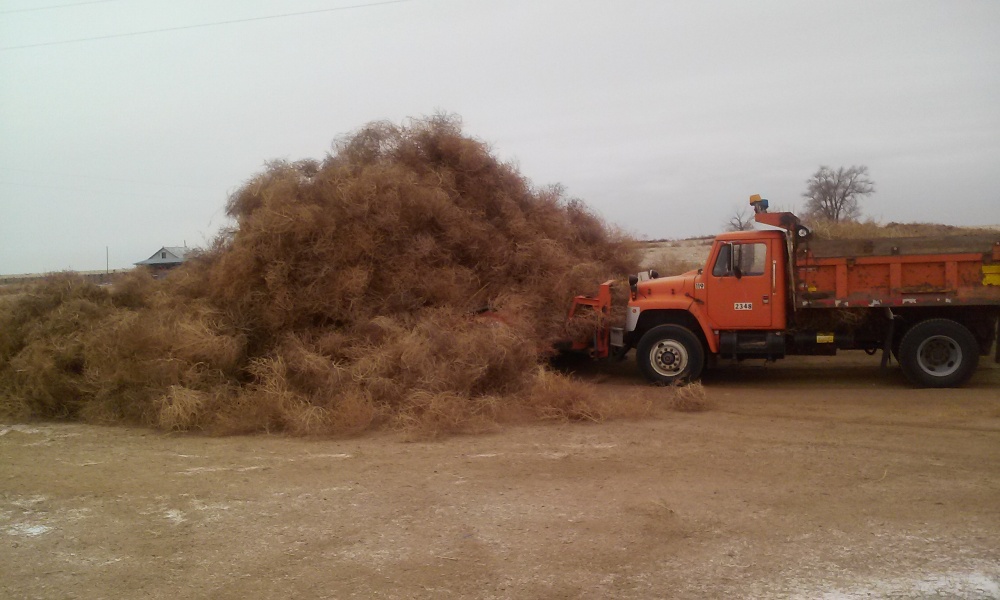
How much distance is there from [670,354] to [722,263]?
166 cm

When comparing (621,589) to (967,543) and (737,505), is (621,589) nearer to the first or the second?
(737,505)

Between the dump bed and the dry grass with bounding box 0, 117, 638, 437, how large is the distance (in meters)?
4.00

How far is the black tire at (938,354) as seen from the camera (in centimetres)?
1071

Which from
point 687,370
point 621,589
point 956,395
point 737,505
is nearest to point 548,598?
point 621,589

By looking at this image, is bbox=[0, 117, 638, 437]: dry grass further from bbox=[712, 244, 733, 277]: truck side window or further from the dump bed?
the dump bed

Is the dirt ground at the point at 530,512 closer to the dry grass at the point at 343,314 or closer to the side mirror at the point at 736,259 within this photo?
the dry grass at the point at 343,314

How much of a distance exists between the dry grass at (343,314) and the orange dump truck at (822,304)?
1983 mm

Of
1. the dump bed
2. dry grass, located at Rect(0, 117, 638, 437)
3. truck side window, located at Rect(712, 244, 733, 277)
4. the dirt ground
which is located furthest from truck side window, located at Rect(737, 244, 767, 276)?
dry grass, located at Rect(0, 117, 638, 437)

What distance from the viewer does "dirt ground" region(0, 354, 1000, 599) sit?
4527mm

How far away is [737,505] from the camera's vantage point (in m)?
5.74

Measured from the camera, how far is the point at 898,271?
10695 mm

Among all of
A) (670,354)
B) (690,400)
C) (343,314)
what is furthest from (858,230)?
(343,314)

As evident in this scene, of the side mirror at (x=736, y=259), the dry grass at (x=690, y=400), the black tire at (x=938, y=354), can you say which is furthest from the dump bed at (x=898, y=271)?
the dry grass at (x=690, y=400)

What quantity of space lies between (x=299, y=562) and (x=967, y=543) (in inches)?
180
